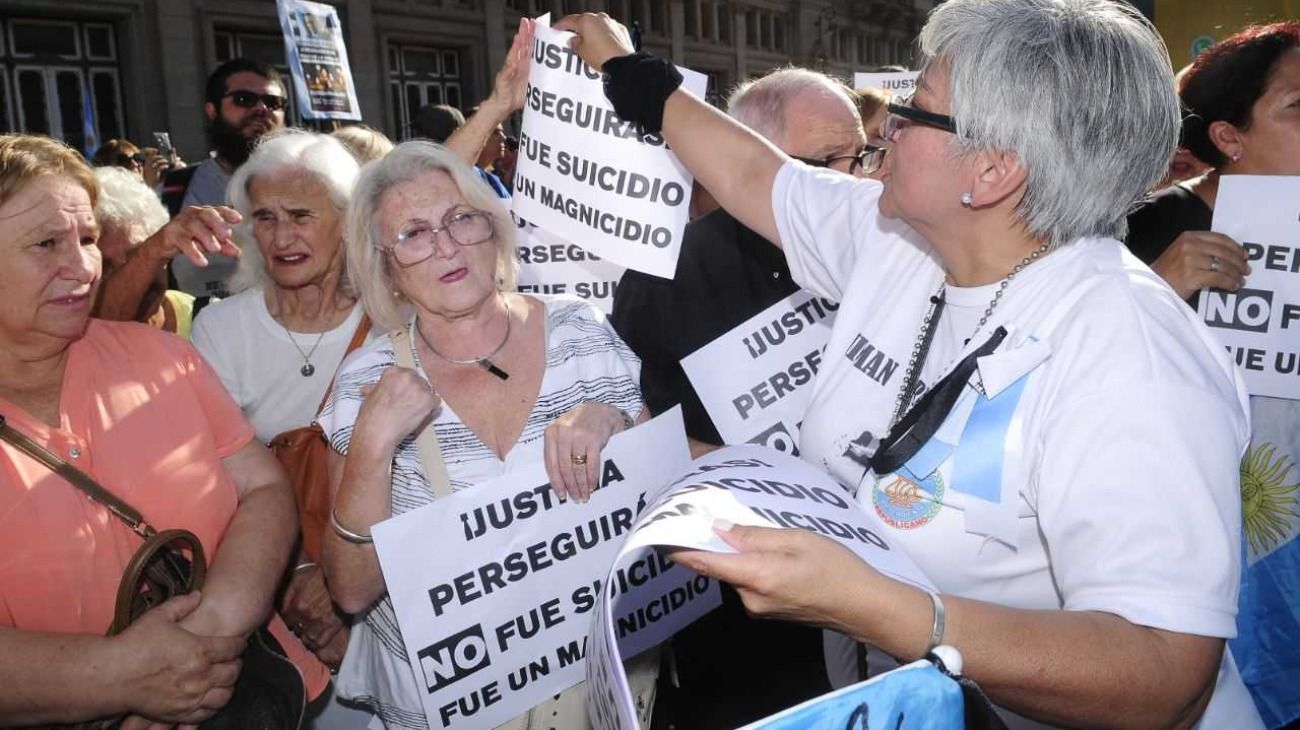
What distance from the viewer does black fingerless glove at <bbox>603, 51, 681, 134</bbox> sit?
2.40 meters

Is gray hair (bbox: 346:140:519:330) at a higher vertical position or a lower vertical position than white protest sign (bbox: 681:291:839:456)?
higher

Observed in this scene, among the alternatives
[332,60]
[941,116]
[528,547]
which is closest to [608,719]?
[528,547]

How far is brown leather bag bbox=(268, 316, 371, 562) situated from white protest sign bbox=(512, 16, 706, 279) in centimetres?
91

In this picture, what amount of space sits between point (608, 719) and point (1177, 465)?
0.87 metres

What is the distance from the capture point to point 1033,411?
1.45 meters

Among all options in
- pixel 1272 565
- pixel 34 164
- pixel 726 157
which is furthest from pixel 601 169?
pixel 1272 565

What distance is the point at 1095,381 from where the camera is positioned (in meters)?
1.38

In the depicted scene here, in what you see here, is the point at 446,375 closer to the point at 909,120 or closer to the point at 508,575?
the point at 508,575

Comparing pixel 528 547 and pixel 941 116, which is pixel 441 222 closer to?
pixel 528 547

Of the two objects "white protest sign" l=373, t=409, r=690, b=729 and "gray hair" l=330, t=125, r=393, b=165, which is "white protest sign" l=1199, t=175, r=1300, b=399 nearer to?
"white protest sign" l=373, t=409, r=690, b=729

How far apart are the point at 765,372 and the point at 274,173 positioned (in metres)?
1.81

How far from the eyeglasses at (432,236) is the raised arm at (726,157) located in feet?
1.83

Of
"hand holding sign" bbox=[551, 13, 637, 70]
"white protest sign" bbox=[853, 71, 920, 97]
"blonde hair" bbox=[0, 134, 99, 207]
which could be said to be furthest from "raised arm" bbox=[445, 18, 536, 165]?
"white protest sign" bbox=[853, 71, 920, 97]

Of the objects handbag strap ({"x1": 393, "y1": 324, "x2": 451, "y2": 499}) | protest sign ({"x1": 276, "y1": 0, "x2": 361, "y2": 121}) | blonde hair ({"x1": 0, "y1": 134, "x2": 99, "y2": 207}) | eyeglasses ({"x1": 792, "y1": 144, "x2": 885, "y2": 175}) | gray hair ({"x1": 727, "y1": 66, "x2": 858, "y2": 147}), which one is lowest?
handbag strap ({"x1": 393, "y1": 324, "x2": 451, "y2": 499})
